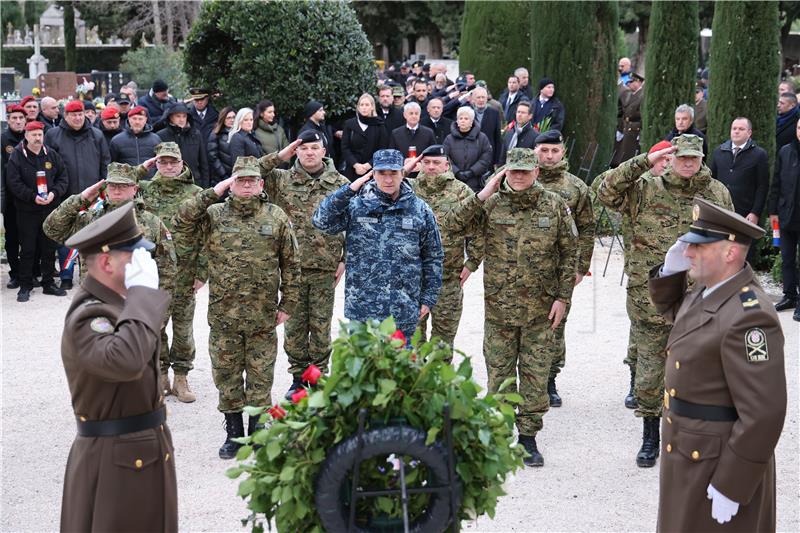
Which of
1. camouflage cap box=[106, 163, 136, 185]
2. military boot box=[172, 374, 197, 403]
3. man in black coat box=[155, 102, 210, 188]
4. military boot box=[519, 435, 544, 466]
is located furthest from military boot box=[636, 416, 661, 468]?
man in black coat box=[155, 102, 210, 188]

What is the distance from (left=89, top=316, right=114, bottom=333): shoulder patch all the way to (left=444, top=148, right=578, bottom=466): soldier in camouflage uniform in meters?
3.50

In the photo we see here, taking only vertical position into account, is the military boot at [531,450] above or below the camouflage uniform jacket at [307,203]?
below

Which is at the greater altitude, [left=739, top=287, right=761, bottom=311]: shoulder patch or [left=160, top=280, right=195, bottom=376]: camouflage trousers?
[left=739, top=287, right=761, bottom=311]: shoulder patch

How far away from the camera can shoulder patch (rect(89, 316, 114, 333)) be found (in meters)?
4.29

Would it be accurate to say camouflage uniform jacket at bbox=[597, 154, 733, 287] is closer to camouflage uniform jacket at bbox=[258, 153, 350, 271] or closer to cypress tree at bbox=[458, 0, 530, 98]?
camouflage uniform jacket at bbox=[258, 153, 350, 271]

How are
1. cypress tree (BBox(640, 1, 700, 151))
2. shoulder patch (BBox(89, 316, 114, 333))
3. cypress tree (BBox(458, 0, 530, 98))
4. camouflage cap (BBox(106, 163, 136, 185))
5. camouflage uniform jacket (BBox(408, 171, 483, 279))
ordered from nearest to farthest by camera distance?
shoulder patch (BBox(89, 316, 114, 333)) < camouflage cap (BBox(106, 163, 136, 185)) < camouflage uniform jacket (BBox(408, 171, 483, 279)) < cypress tree (BBox(640, 1, 700, 151)) < cypress tree (BBox(458, 0, 530, 98))

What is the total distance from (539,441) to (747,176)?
512 cm

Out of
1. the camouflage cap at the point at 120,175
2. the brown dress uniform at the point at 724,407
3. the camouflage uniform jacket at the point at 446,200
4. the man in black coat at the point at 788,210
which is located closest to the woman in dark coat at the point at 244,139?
the camouflage uniform jacket at the point at 446,200

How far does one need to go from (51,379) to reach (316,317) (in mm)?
2617

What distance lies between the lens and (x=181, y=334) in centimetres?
868

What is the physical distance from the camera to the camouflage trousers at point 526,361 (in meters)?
7.25

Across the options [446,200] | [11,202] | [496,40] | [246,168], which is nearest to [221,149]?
[11,202]

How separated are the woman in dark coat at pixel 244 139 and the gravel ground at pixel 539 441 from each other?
2196 mm

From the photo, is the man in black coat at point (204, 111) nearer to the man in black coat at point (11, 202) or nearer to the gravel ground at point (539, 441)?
the man in black coat at point (11, 202)
